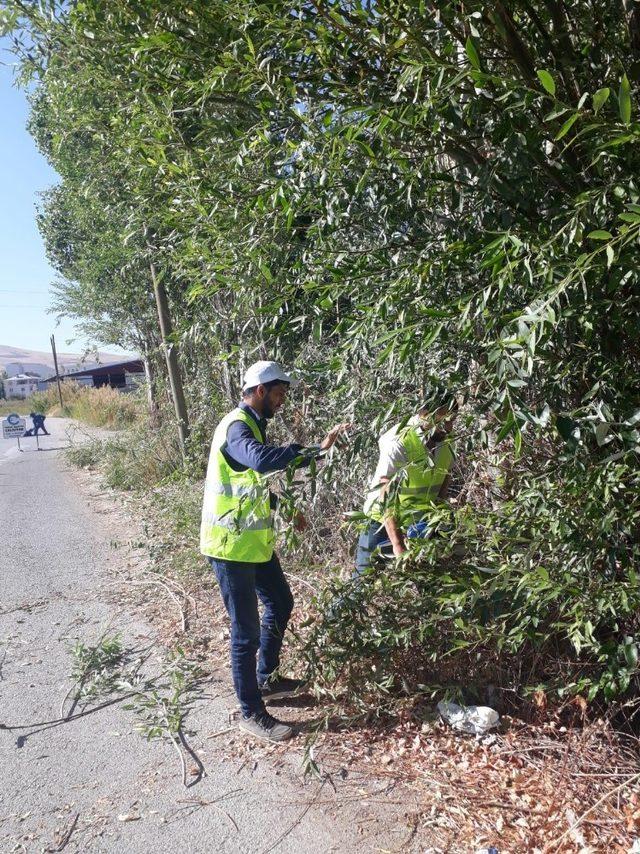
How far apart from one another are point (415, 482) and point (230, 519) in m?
1.09

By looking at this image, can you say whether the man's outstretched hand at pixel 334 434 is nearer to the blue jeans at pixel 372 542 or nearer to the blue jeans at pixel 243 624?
the blue jeans at pixel 372 542

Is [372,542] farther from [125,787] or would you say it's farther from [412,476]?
[125,787]

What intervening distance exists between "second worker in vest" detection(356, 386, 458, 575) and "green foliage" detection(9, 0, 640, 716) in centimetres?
14

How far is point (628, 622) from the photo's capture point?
3.44m

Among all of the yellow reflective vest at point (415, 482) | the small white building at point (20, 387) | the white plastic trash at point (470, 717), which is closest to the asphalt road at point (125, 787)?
the white plastic trash at point (470, 717)

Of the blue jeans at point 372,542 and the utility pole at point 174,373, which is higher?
the utility pole at point 174,373

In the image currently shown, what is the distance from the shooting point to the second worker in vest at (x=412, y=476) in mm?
3111

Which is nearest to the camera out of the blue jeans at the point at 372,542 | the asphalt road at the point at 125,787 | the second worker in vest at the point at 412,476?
the second worker in vest at the point at 412,476

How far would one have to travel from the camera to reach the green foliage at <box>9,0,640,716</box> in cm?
278

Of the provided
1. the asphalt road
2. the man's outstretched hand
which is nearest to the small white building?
the asphalt road

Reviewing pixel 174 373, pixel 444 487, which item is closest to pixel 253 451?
pixel 444 487

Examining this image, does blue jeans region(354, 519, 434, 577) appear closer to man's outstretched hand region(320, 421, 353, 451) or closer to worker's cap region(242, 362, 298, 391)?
man's outstretched hand region(320, 421, 353, 451)

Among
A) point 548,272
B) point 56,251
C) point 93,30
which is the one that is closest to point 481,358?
point 548,272

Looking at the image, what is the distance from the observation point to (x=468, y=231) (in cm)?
334
